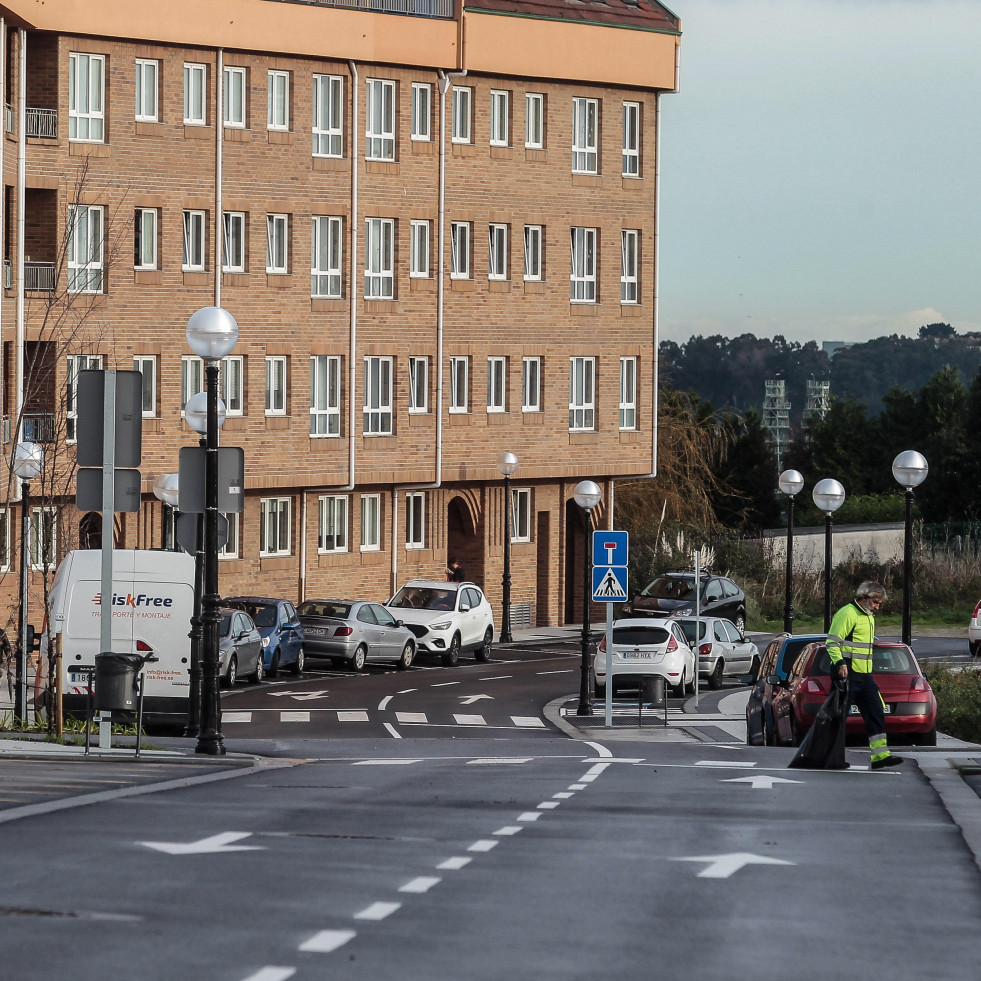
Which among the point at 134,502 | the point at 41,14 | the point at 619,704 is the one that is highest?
the point at 41,14

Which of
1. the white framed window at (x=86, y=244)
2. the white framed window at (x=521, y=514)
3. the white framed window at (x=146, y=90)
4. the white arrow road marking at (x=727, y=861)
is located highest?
the white framed window at (x=146, y=90)

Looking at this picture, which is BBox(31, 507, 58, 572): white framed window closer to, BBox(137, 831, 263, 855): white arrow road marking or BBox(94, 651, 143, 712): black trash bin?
BBox(94, 651, 143, 712): black trash bin

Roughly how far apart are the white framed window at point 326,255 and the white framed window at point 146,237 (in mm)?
4338

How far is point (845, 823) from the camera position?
12508mm

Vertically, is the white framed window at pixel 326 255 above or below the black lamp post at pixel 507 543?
above

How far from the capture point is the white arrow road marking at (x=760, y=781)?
49.9ft

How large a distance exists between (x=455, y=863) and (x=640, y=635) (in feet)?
80.1

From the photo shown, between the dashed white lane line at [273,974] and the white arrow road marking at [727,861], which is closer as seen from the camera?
the dashed white lane line at [273,974]

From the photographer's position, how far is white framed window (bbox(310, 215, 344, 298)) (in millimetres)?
49250

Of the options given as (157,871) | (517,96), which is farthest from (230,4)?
(157,871)

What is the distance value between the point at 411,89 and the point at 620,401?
35.9 feet

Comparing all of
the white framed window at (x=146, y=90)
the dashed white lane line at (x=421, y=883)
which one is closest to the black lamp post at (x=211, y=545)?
the dashed white lane line at (x=421, y=883)

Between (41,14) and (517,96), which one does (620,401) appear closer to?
(517,96)

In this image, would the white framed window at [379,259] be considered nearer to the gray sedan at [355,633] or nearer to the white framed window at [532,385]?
the white framed window at [532,385]
